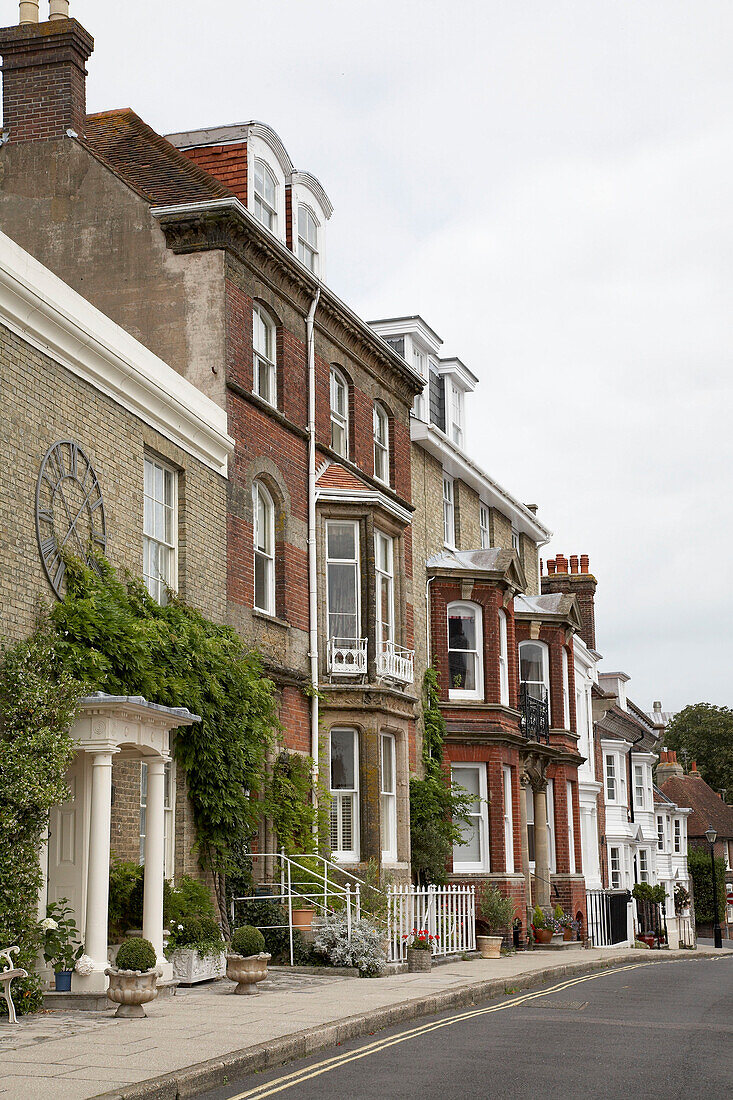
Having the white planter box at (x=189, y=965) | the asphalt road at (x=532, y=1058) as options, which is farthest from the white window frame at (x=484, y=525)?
the white planter box at (x=189, y=965)

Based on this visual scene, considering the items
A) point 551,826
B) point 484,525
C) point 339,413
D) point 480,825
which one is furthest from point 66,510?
point 551,826

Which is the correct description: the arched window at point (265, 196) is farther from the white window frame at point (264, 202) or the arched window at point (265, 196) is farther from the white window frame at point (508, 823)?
the white window frame at point (508, 823)

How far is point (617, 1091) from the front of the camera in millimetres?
9062

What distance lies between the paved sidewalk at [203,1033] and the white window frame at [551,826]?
1467cm

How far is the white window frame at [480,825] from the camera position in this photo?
26922 mm

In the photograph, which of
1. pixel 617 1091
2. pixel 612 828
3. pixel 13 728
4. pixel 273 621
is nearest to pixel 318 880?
pixel 273 621

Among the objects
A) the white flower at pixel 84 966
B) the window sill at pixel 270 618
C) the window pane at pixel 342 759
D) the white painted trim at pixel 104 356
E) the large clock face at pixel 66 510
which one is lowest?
the white flower at pixel 84 966

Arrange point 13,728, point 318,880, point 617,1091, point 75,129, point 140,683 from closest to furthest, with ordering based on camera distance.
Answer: point 617,1091, point 13,728, point 140,683, point 318,880, point 75,129

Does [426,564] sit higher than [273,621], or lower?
higher

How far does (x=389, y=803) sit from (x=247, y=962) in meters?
8.73

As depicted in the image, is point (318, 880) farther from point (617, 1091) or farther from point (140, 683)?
point (617, 1091)

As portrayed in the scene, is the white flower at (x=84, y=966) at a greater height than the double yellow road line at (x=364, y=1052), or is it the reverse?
the white flower at (x=84, y=966)

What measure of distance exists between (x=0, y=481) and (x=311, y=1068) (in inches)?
260

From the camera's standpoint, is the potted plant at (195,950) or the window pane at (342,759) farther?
the window pane at (342,759)
